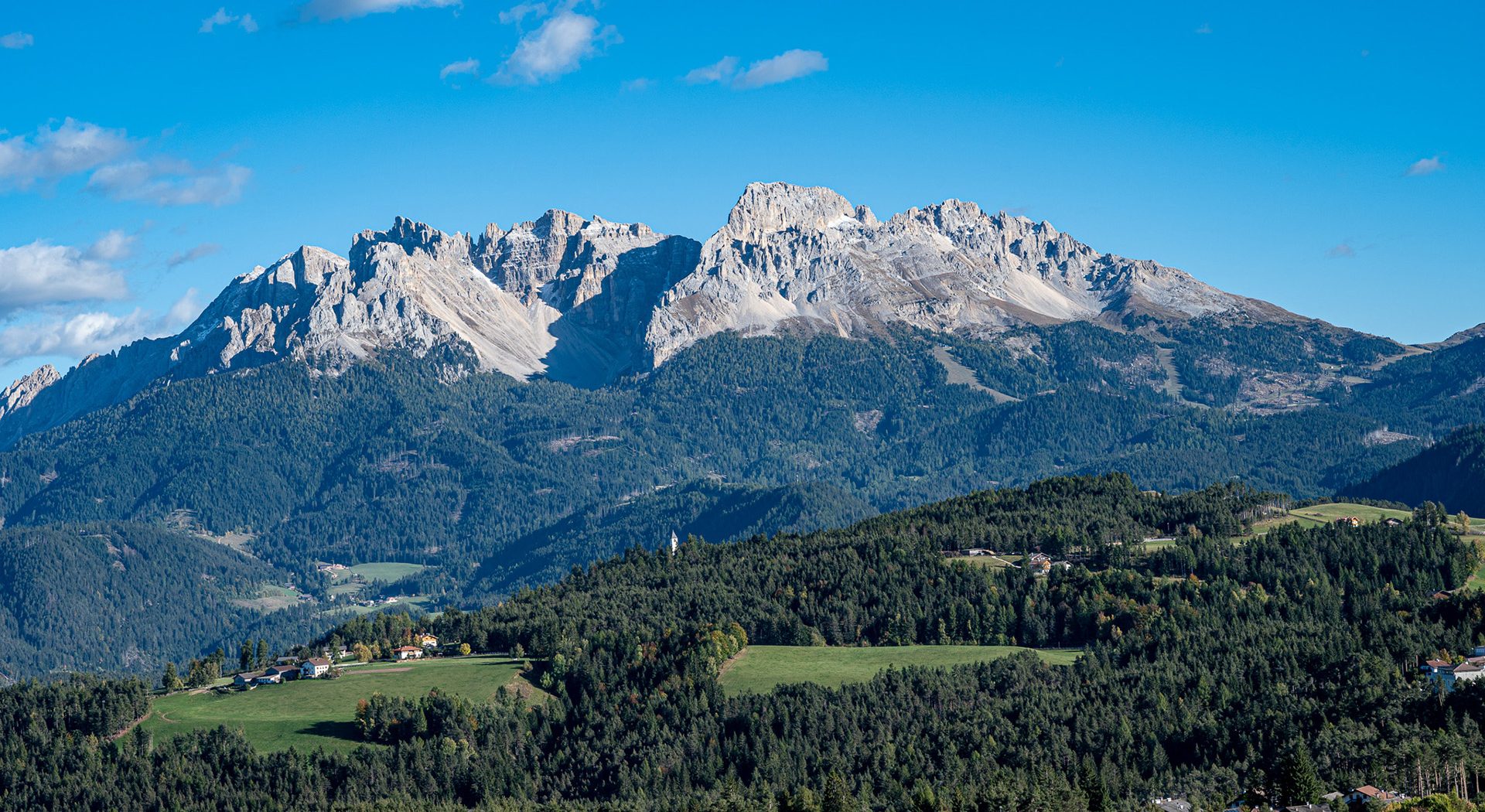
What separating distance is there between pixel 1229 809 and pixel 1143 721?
113ft

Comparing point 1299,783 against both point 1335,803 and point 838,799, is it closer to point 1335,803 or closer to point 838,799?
point 1335,803

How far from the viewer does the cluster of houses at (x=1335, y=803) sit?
144375 millimetres

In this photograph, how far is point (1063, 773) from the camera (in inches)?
6850

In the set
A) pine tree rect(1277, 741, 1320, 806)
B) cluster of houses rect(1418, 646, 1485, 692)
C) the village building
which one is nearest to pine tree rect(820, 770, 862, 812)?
pine tree rect(1277, 741, 1320, 806)

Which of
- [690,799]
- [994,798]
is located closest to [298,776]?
[690,799]

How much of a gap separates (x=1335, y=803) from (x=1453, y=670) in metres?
43.9

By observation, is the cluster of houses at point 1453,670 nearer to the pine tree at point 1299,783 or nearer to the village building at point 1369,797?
the village building at point 1369,797

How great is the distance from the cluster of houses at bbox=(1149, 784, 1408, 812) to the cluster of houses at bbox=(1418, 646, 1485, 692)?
101 ft

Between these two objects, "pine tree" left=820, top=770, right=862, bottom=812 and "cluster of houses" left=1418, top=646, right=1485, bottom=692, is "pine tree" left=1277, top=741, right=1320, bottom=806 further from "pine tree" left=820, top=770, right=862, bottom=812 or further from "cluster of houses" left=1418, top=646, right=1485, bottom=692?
"pine tree" left=820, top=770, right=862, bottom=812

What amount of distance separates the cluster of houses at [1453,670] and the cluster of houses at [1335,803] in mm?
30651

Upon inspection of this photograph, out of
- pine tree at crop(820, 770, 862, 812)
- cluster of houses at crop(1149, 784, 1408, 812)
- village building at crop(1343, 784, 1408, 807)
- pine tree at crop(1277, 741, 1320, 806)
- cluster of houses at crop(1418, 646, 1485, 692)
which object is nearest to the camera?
cluster of houses at crop(1149, 784, 1408, 812)

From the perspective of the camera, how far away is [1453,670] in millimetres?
181250

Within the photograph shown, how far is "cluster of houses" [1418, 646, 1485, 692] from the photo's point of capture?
178000 mm

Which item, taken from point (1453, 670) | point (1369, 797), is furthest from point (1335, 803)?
point (1453, 670)
